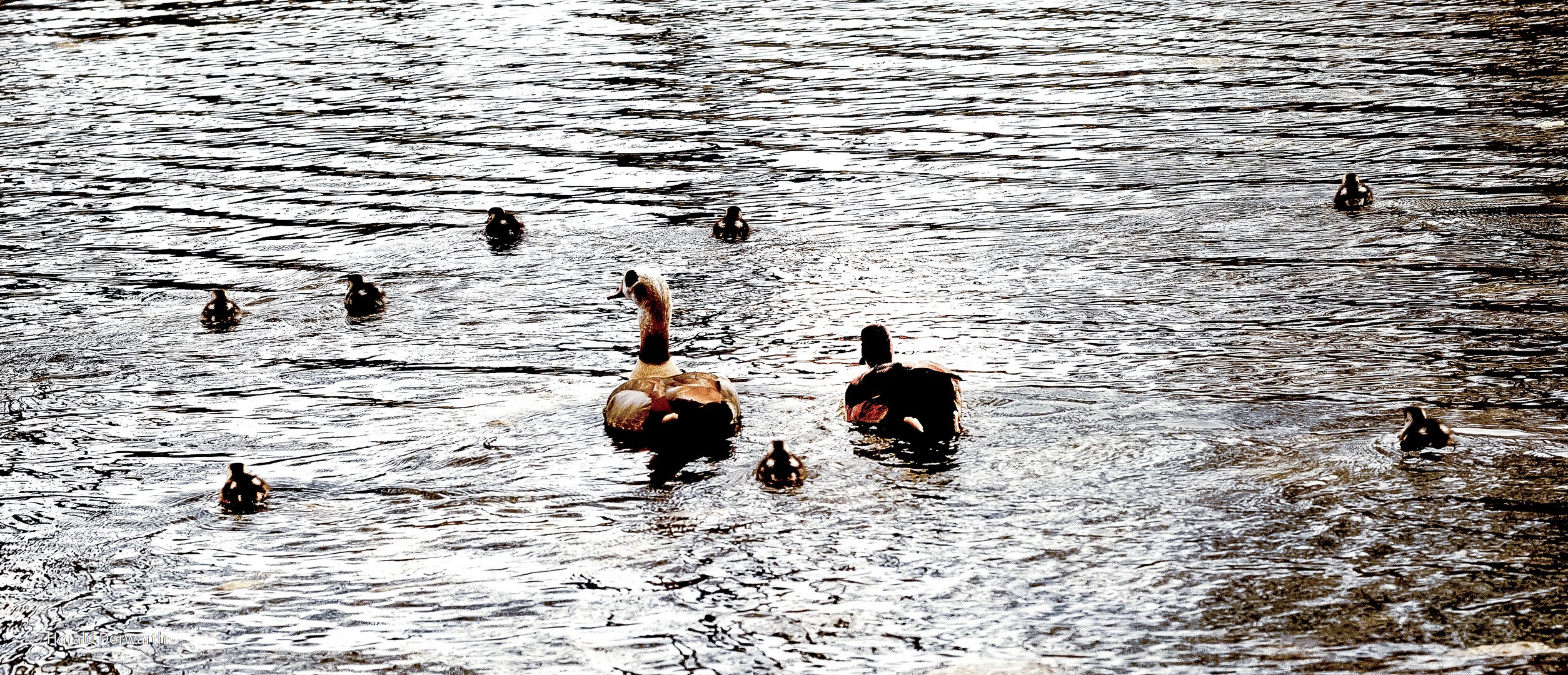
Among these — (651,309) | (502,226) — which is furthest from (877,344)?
(502,226)

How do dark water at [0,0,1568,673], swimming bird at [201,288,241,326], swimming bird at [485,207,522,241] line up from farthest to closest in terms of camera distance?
swimming bird at [485,207,522,241] < swimming bird at [201,288,241,326] < dark water at [0,0,1568,673]

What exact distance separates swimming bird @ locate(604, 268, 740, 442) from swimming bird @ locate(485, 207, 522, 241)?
189 inches

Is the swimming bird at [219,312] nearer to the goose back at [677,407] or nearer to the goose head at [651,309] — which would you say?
the goose head at [651,309]

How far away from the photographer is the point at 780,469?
429 inches

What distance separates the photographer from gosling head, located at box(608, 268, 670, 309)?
1302 cm

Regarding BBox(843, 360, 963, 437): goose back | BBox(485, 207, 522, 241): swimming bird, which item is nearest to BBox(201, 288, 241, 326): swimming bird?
BBox(485, 207, 522, 241): swimming bird

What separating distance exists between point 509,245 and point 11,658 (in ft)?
29.3

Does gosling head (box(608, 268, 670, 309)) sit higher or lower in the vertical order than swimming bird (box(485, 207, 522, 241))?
higher

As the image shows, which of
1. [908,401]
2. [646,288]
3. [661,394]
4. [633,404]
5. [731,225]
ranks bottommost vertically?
[731,225]

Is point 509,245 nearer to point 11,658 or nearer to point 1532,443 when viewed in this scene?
point 11,658

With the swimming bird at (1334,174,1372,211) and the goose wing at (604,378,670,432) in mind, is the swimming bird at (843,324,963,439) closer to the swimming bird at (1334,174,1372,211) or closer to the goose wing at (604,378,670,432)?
the goose wing at (604,378,670,432)

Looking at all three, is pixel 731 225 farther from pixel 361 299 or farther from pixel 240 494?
pixel 240 494

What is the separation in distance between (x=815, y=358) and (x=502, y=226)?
5.11 m

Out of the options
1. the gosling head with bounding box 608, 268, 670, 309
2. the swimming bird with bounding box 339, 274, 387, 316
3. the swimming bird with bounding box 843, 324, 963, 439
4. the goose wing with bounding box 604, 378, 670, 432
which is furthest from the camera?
the swimming bird with bounding box 339, 274, 387, 316
